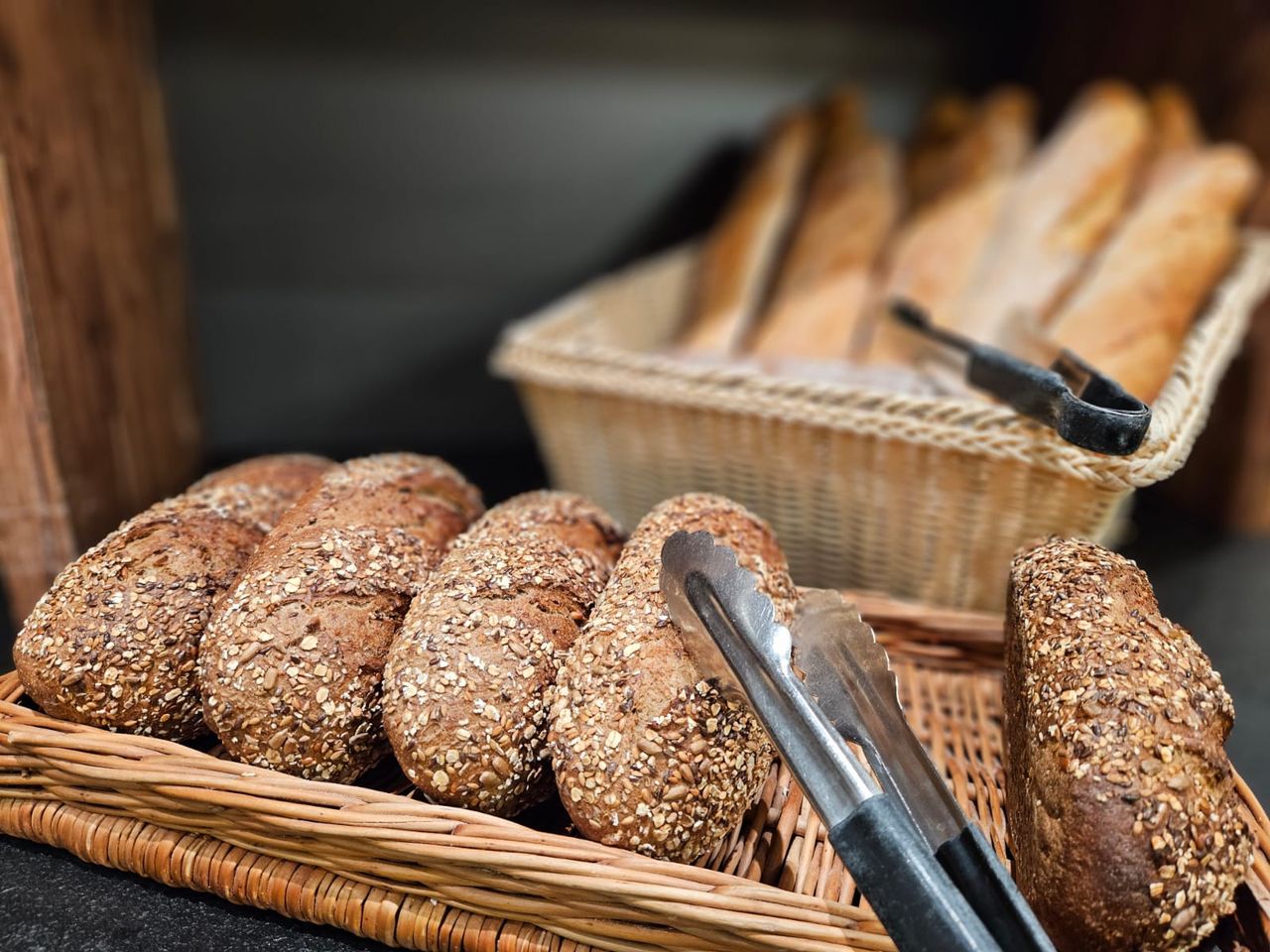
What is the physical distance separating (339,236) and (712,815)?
5.31 ft

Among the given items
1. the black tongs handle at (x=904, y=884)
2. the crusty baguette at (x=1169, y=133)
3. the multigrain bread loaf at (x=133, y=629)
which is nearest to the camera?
the black tongs handle at (x=904, y=884)

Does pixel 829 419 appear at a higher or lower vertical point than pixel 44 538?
higher

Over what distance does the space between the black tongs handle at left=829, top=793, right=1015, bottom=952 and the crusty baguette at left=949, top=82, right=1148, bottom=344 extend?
40.7 inches

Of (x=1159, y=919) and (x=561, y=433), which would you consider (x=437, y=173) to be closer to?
(x=561, y=433)

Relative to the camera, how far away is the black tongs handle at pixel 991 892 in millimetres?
653

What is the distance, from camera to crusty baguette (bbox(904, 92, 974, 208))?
1.98 m

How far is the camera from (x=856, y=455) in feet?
4.06

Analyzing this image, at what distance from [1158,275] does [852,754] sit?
1.07 m

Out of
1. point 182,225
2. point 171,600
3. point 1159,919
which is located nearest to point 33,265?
point 171,600

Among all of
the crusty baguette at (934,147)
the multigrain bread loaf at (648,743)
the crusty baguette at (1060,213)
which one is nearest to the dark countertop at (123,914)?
the multigrain bread loaf at (648,743)

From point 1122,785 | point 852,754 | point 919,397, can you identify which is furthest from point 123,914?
point 919,397

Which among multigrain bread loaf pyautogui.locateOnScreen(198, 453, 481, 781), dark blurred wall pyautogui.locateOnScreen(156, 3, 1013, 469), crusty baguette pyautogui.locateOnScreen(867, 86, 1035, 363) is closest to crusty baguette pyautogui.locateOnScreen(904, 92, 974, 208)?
crusty baguette pyautogui.locateOnScreen(867, 86, 1035, 363)

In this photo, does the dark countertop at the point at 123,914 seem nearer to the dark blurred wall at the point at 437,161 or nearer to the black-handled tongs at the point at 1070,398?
the black-handled tongs at the point at 1070,398

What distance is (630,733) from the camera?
2.58 feet
